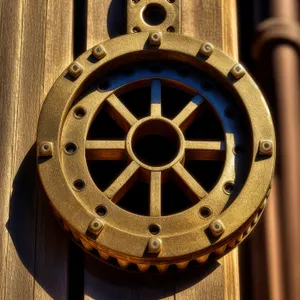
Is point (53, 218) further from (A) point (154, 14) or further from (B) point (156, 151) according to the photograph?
(A) point (154, 14)

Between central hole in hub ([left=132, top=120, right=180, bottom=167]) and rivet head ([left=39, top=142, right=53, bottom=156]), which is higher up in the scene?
central hole in hub ([left=132, top=120, right=180, bottom=167])

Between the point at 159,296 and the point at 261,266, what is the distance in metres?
0.48

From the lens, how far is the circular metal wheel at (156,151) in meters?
1.78

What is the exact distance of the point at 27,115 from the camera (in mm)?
1965

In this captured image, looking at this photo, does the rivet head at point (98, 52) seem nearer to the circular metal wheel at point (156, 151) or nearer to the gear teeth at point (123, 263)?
the circular metal wheel at point (156, 151)

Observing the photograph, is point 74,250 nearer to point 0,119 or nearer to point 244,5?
point 0,119

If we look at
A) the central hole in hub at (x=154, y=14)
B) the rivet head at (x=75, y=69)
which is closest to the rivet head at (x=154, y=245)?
the rivet head at (x=75, y=69)

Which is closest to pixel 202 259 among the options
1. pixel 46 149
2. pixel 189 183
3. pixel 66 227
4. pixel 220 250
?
pixel 220 250

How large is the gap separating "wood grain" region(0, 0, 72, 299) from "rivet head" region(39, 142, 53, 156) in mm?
89

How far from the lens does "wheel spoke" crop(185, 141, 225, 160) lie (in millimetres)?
1883

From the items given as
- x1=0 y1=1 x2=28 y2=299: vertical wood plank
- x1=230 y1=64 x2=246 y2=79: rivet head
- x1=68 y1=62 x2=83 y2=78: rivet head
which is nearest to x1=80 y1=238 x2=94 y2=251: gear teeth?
x1=0 y1=1 x2=28 y2=299: vertical wood plank

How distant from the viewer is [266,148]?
1.84 m

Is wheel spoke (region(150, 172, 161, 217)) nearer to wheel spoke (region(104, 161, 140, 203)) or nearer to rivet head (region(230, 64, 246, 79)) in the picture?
wheel spoke (region(104, 161, 140, 203))

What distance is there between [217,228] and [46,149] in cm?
37
